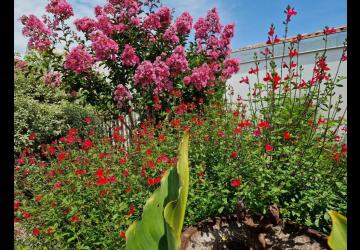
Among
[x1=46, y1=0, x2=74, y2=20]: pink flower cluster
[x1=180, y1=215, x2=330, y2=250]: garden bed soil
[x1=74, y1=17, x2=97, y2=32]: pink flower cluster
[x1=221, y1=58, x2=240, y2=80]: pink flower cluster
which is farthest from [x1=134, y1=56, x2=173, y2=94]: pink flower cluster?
[x1=180, y1=215, x2=330, y2=250]: garden bed soil

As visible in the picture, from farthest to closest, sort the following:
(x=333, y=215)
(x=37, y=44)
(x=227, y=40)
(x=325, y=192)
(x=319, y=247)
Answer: (x=227, y=40) < (x=37, y=44) < (x=325, y=192) < (x=319, y=247) < (x=333, y=215)

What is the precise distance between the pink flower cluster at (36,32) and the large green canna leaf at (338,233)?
6.11m

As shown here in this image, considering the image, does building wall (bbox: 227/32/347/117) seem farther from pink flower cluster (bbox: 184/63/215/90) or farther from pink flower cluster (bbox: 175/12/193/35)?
pink flower cluster (bbox: 184/63/215/90)

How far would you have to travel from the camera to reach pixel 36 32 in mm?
6020

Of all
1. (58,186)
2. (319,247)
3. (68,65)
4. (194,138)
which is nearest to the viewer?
(319,247)

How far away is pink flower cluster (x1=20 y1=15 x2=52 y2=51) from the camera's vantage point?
5.93m

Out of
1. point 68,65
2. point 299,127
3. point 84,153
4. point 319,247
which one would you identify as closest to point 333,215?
point 319,247

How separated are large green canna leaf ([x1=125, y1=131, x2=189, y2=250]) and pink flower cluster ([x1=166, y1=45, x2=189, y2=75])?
4.81m

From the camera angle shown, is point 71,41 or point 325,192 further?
point 71,41

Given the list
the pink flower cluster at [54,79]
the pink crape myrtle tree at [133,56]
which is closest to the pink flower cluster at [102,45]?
the pink crape myrtle tree at [133,56]

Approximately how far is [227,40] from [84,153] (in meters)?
3.72

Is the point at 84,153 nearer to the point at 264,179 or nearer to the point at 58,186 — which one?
the point at 58,186

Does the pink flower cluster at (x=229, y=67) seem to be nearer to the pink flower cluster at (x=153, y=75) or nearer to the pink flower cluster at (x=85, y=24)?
the pink flower cluster at (x=153, y=75)

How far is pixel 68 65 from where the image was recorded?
5555 mm
